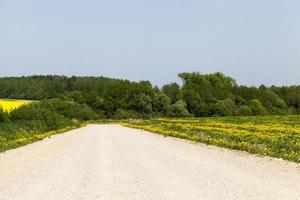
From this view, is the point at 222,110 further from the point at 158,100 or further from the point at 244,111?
the point at 158,100

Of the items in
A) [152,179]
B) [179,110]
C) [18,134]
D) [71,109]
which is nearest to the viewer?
[152,179]

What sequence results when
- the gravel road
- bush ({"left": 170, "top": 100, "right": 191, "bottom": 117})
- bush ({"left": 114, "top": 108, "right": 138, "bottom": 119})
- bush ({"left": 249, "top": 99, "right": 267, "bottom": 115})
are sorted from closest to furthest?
the gravel road
bush ({"left": 114, "top": 108, "right": 138, "bottom": 119})
bush ({"left": 170, "top": 100, "right": 191, "bottom": 117})
bush ({"left": 249, "top": 99, "right": 267, "bottom": 115})

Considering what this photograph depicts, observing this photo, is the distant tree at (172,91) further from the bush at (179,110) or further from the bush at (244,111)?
the bush at (244,111)

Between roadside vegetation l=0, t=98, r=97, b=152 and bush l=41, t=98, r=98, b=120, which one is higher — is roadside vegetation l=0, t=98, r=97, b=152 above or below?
below

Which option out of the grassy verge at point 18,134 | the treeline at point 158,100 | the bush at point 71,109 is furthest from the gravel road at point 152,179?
the treeline at point 158,100

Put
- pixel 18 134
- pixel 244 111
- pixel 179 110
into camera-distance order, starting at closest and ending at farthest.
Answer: pixel 18 134 → pixel 179 110 → pixel 244 111

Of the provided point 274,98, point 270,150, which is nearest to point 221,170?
point 270,150

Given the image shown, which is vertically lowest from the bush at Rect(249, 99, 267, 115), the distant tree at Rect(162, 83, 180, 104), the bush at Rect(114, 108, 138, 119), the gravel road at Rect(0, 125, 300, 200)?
the gravel road at Rect(0, 125, 300, 200)

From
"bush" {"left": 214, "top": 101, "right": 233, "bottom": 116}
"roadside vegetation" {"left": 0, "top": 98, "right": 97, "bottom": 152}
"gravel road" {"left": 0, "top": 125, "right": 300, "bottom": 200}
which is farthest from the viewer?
"bush" {"left": 214, "top": 101, "right": 233, "bottom": 116}

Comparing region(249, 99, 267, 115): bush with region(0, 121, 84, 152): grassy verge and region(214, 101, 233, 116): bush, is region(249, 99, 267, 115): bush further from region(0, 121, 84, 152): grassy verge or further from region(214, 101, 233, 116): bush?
region(0, 121, 84, 152): grassy verge

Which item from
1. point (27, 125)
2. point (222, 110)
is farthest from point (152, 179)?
point (222, 110)

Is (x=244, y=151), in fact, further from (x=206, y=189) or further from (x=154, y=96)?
(x=154, y=96)

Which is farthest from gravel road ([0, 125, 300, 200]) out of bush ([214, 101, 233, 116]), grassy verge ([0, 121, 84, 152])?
bush ([214, 101, 233, 116])

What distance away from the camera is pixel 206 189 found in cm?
1126
